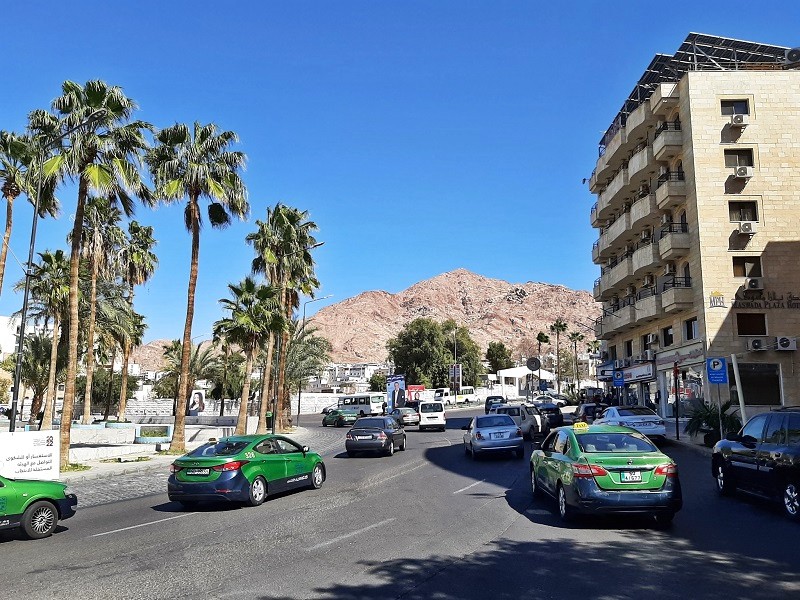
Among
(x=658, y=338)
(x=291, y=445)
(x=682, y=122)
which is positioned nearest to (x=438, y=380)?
(x=658, y=338)

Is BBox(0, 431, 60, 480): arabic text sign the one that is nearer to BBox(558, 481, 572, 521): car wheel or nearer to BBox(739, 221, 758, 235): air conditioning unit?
BBox(558, 481, 572, 521): car wheel

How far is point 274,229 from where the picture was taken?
41.2 metres

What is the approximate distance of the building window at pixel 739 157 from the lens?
37031 millimetres

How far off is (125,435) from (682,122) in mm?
34432

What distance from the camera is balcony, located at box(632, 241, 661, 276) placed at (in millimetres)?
39719

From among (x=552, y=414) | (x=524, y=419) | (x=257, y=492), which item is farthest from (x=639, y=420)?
(x=257, y=492)

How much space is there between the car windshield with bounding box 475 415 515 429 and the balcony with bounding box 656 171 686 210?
21.3 m

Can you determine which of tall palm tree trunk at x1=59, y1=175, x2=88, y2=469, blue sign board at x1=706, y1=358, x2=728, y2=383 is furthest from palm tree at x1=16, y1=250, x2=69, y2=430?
blue sign board at x1=706, y1=358, x2=728, y2=383

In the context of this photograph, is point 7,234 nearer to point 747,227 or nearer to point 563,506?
point 563,506

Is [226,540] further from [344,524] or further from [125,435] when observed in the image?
[125,435]

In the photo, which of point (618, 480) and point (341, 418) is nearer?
point (618, 480)

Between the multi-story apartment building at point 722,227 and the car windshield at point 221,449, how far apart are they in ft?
84.5

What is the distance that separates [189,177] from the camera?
2661 centimetres

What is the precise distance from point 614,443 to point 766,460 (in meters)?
3.04
